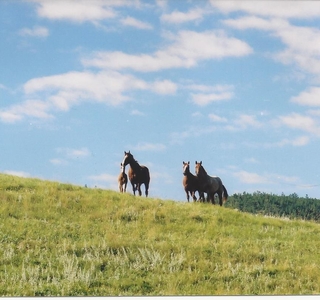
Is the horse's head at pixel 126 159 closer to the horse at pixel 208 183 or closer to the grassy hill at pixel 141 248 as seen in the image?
the horse at pixel 208 183

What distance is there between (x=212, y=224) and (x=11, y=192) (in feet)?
26.2

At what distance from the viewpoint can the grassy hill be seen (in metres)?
11.7

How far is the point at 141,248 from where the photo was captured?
14.8m

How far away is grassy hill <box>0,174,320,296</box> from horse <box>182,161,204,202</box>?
245cm

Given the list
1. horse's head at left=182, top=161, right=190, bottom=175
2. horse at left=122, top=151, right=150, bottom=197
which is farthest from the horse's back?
horse's head at left=182, top=161, right=190, bottom=175

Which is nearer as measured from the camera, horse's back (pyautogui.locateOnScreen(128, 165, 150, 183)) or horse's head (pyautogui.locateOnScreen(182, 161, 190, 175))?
horse's head (pyautogui.locateOnScreen(182, 161, 190, 175))

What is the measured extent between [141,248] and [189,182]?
10429 millimetres

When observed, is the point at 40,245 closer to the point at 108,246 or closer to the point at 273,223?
the point at 108,246

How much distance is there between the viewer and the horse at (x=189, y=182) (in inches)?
975

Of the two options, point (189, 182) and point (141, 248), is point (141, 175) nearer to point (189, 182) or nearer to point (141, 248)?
point (189, 182)

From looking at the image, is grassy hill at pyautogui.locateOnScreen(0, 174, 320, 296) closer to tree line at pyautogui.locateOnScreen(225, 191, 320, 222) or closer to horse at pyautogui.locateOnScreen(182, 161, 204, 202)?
horse at pyautogui.locateOnScreen(182, 161, 204, 202)

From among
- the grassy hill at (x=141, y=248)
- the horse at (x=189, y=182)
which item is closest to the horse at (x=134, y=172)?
the horse at (x=189, y=182)

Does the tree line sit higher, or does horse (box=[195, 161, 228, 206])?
the tree line

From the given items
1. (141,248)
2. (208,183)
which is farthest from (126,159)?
(141,248)
